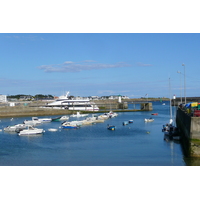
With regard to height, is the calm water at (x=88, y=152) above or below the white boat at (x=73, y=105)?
below

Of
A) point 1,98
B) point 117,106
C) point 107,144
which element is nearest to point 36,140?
point 107,144

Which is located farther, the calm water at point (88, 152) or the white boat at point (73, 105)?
the white boat at point (73, 105)

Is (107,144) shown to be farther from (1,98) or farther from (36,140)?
(1,98)

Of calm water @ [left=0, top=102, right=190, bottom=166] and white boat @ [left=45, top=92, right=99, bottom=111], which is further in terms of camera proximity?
white boat @ [left=45, top=92, right=99, bottom=111]

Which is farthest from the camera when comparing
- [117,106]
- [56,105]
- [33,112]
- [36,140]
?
[117,106]

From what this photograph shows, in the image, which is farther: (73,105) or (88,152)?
(73,105)

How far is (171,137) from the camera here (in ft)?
97.6

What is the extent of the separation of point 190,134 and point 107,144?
1027 cm

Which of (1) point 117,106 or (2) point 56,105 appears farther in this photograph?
(1) point 117,106

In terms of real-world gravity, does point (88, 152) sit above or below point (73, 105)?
below

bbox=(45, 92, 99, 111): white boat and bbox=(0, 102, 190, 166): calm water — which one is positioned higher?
bbox=(45, 92, 99, 111): white boat

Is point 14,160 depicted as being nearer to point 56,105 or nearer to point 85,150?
point 85,150

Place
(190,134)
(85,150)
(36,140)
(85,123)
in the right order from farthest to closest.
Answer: (85,123) → (36,140) → (85,150) → (190,134)

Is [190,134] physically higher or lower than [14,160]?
higher
